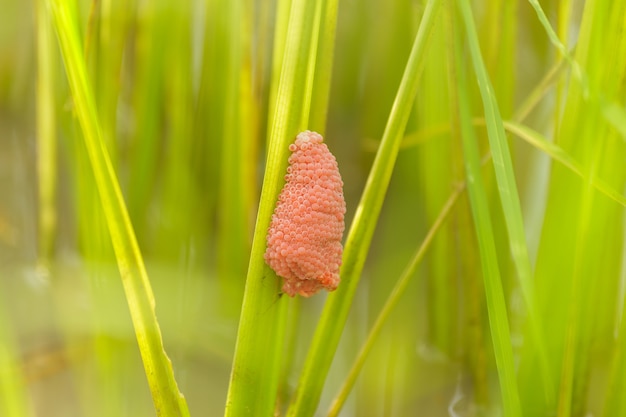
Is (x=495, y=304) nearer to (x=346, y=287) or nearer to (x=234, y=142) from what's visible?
(x=346, y=287)

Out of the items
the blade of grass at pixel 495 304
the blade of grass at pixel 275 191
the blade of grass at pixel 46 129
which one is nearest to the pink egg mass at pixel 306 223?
the blade of grass at pixel 275 191

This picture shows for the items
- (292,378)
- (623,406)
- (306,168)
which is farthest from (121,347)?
(623,406)

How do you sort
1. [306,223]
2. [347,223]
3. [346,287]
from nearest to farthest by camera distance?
[306,223] → [346,287] → [347,223]

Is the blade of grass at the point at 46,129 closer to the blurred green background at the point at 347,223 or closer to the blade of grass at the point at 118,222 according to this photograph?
the blurred green background at the point at 347,223

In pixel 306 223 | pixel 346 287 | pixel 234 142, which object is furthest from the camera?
pixel 234 142

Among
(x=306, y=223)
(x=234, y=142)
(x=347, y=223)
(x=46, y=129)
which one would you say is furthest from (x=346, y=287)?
(x=46, y=129)

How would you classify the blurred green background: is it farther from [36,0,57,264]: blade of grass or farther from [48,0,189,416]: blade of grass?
[48,0,189,416]: blade of grass
